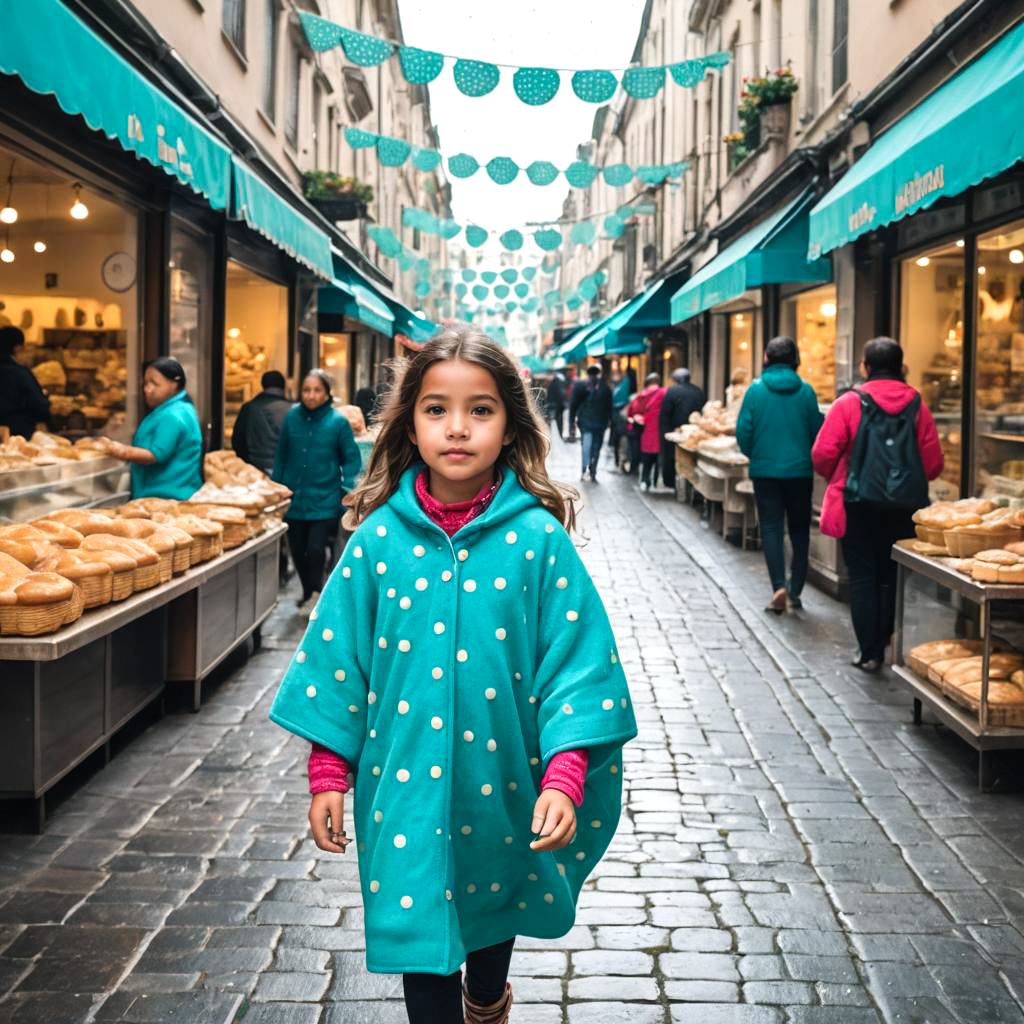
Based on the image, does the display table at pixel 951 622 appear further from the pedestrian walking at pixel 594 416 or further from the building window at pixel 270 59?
the pedestrian walking at pixel 594 416

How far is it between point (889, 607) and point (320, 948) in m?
5.17

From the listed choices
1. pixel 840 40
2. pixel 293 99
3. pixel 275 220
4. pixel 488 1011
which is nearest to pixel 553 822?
pixel 488 1011

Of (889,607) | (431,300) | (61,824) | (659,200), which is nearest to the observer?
(61,824)

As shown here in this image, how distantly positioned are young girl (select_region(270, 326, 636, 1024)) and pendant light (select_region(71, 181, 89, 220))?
7.63m

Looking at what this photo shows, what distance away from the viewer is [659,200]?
107ft

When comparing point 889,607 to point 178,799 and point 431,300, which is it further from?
point 431,300

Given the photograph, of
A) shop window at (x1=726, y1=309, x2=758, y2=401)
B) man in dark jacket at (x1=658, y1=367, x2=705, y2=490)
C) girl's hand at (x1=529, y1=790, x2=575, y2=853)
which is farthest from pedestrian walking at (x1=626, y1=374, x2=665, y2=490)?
girl's hand at (x1=529, y1=790, x2=575, y2=853)

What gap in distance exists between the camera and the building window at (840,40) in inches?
515

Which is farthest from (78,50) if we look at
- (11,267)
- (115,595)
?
(11,267)

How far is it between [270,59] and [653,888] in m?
14.6

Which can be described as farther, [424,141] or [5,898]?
[424,141]

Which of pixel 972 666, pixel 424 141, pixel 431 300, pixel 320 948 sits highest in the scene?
pixel 424 141

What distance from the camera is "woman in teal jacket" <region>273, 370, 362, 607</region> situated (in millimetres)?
9727

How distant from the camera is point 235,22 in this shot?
1422cm
